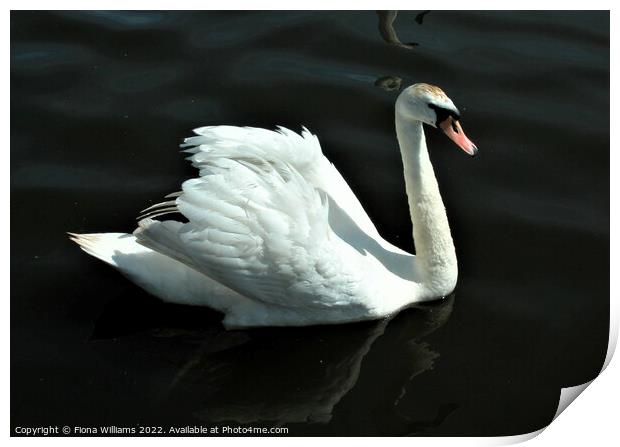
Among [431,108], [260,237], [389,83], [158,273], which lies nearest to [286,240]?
[260,237]

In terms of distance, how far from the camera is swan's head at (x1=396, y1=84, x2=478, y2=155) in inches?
246

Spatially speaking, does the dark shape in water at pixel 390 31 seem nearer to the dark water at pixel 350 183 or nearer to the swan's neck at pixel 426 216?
the dark water at pixel 350 183

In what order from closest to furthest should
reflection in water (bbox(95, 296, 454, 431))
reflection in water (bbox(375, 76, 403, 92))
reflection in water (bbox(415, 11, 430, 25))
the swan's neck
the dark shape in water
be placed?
reflection in water (bbox(95, 296, 454, 431)), the swan's neck, reflection in water (bbox(375, 76, 403, 92)), the dark shape in water, reflection in water (bbox(415, 11, 430, 25))

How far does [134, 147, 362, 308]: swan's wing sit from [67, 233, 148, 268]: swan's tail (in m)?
0.42

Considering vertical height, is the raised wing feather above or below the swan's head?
below

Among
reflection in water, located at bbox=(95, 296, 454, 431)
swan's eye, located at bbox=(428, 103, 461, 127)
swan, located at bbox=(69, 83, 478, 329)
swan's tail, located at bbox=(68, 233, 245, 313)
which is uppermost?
swan's eye, located at bbox=(428, 103, 461, 127)

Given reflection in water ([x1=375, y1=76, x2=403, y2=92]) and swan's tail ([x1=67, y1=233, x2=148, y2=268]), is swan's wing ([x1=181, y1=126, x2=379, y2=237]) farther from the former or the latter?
reflection in water ([x1=375, y1=76, x2=403, y2=92])

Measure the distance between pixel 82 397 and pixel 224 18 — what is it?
14.8ft

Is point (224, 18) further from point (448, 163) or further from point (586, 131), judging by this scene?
point (586, 131)

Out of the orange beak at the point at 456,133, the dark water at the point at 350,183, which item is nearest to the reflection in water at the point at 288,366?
the dark water at the point at 350,183

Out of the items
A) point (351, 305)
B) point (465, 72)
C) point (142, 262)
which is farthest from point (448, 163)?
point (142, 262)

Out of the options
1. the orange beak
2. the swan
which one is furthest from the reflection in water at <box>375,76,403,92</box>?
the orange beak

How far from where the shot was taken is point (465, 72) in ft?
29.6

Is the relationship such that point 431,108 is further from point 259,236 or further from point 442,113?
point 259,236
